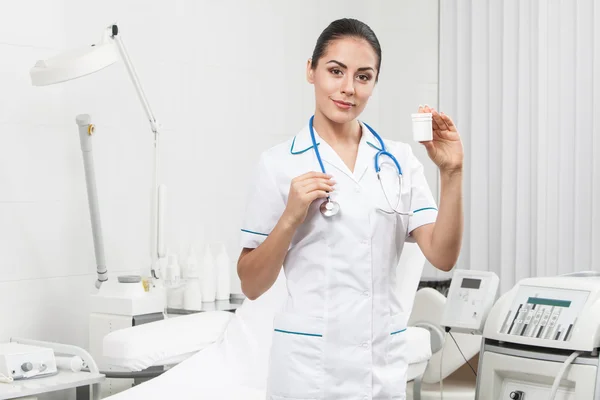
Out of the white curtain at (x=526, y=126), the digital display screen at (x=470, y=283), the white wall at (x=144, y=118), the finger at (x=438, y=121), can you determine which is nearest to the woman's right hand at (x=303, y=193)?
the finger at (x=438, y=121)

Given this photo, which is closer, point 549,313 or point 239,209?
point 549,313

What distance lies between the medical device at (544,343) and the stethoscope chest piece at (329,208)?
96 centimetres

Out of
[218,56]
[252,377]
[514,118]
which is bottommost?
[252,377]

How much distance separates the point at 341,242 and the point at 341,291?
→ 8 cm

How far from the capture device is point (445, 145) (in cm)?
140

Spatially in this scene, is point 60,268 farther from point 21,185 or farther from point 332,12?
point 332,12

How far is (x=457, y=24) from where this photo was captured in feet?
12.3

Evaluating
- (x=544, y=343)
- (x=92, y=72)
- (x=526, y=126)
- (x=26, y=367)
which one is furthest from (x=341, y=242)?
(x=526, y=126)

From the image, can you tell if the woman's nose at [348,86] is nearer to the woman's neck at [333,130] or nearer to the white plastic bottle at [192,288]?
the woman's neck at [333,130]

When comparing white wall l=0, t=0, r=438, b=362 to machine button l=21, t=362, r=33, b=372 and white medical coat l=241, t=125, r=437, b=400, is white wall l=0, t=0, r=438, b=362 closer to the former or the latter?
machine button l=21, t=362, r=33, b=372

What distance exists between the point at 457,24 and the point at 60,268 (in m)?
2.04

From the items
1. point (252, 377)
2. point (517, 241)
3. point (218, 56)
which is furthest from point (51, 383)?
point (517, 241)

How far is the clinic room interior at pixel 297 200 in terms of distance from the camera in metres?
1.41

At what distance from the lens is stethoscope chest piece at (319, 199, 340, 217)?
138cm
